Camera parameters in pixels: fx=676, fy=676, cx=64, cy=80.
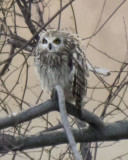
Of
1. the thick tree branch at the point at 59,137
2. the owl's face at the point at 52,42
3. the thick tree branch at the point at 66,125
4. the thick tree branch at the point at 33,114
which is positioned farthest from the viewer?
the owl's face at the point at 52,42

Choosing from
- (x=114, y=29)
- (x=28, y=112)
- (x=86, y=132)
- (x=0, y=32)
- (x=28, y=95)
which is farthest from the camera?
(x=114, y=29)

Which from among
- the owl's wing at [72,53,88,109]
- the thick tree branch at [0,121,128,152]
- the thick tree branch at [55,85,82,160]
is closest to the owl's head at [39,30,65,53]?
the owl's wing at [72,53,88,109]

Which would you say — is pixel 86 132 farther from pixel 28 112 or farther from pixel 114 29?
pixel 114 29

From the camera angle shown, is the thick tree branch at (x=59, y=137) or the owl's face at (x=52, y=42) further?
the owl's face at (x=52, y=42)

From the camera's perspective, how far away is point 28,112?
257 centimetres

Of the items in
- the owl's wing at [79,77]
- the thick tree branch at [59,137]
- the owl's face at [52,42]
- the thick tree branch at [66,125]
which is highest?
the owl's face at [52,42]

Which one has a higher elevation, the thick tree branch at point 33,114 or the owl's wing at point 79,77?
the owl's wing at point 79,77

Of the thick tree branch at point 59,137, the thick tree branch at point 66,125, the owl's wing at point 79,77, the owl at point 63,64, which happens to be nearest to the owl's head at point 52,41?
the owl at point 63,64

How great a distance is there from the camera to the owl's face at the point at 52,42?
3039 mm

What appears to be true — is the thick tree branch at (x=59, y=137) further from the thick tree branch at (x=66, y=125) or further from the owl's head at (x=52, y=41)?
the owl's head at (x=52, y=41)

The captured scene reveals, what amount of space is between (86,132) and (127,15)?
405 centimetres

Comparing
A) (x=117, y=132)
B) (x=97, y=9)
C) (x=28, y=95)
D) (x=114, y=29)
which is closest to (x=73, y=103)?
(x=117, y=132)

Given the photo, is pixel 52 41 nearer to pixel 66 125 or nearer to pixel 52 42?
pixel 52 42

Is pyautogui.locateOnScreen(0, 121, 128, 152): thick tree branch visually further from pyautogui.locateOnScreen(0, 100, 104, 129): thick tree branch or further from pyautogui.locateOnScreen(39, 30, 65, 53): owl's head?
pyautogui.locateOnScreen(39, 30, 65, 53): owl's head
